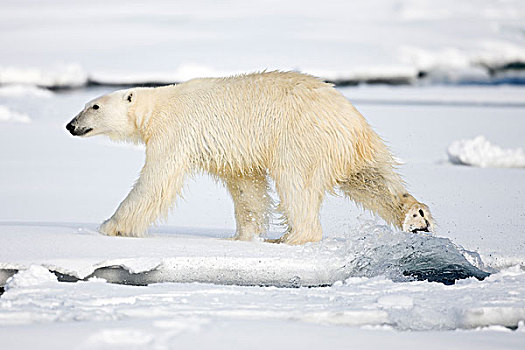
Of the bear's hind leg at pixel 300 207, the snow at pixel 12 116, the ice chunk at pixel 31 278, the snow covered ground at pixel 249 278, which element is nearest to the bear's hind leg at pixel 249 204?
the snow covered ground at pixel 249 278

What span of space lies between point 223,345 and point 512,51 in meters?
20.3

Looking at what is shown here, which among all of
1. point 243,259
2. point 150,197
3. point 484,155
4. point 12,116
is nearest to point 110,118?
point 150,197

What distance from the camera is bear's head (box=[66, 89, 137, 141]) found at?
16.1 ft

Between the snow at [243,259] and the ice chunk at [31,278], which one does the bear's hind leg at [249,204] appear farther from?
the ice chunk at [31,278]

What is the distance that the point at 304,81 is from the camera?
4.60 meters

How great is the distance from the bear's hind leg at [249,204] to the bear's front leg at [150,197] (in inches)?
18.0

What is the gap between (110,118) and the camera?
493 centimetres

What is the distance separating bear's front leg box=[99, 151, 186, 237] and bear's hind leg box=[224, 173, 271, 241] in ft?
1.50

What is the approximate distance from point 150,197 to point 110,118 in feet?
2.27

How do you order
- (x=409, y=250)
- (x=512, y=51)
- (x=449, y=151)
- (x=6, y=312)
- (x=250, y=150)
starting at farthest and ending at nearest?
(x=512, y=51), (x=449, y=151), (x=250, y=150), (x=409, y=250), (x=6, y=312)

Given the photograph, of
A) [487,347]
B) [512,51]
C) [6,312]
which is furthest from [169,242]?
[512,51]

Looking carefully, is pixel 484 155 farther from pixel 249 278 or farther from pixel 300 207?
pixel 249 278

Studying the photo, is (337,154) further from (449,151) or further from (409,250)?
(449,151)

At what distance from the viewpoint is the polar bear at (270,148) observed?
4.43 m
